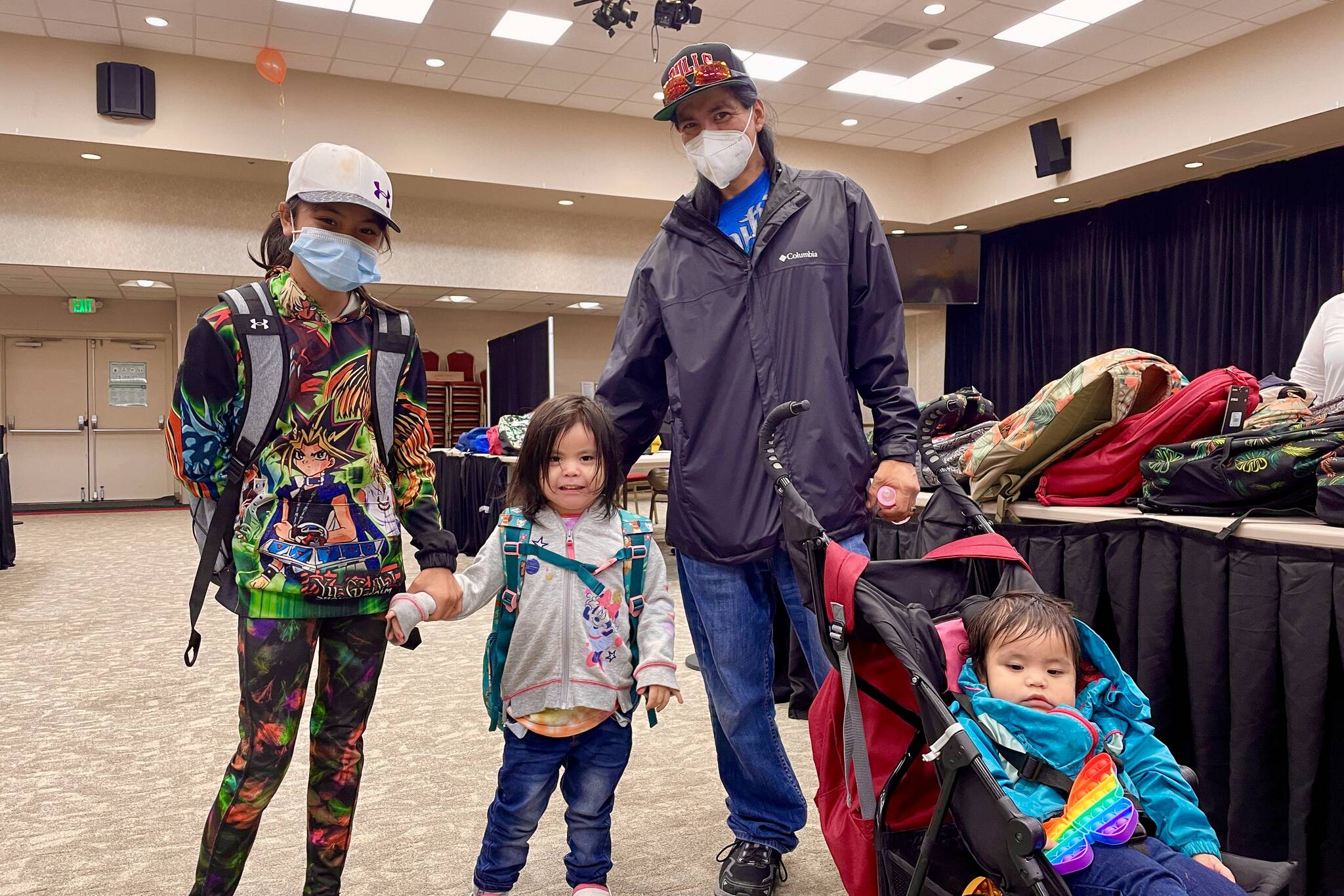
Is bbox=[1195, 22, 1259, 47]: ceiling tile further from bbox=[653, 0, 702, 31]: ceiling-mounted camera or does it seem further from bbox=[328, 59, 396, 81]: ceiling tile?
bbox=[328, 59, 396, 81]: ceiling tile

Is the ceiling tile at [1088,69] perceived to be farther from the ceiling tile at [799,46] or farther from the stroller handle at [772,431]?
the stroller handle at [772,431]

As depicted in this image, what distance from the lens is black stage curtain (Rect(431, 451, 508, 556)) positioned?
20.5 ft

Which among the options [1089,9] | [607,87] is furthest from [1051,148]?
[607,87]

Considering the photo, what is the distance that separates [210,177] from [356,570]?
864 centimetres

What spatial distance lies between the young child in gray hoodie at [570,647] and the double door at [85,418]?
11.7 m

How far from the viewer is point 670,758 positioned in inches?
105

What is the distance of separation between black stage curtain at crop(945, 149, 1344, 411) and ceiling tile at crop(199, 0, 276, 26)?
7937mm

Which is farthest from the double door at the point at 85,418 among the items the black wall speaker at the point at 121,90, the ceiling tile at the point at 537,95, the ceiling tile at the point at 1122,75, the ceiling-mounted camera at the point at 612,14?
the ceiling tile at the point at 1122,75

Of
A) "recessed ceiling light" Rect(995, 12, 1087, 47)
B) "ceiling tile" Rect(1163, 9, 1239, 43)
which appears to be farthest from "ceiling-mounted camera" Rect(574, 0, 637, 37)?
"ceiling tile" Rect(1163, 9, 1239, 43)

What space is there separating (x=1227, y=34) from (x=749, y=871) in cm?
798

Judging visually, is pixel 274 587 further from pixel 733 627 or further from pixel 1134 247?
pixel 1134 247

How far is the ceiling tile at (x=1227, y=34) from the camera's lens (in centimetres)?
714

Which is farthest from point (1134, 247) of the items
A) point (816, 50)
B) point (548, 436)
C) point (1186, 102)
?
point (548, 436)

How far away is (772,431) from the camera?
1.50 meters
